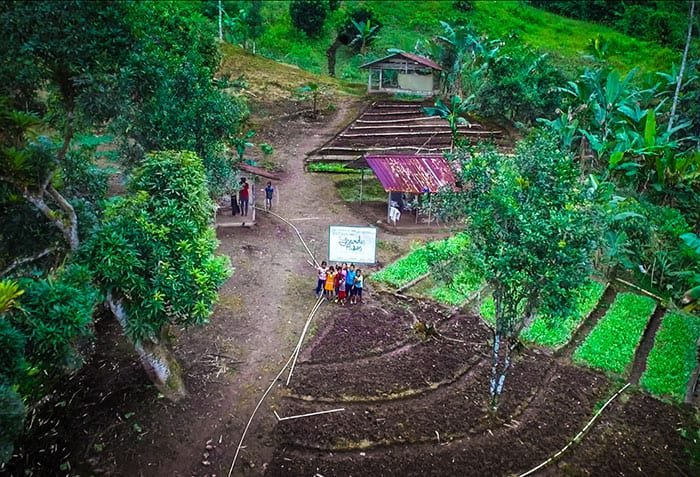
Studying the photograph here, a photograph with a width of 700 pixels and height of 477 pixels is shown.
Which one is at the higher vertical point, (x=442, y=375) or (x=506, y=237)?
(x=506, y=237)

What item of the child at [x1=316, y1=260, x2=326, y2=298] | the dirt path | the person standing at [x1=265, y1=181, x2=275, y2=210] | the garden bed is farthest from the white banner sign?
the person standing at [x1=265, y1=181, x2=275, y2=210]

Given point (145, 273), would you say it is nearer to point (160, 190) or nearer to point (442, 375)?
point (160, 190)

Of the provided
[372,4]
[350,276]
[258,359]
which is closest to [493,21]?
[372,4]

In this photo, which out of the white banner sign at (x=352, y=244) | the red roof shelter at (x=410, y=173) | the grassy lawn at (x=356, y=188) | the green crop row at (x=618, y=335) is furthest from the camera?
the grassy lawn at (x=356, y=188)

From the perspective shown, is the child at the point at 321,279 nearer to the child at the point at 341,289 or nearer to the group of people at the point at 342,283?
the group of people at the point at 342,283

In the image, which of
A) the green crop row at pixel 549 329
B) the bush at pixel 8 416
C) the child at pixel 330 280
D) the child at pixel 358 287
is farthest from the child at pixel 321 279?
the bush at pixel 8 416

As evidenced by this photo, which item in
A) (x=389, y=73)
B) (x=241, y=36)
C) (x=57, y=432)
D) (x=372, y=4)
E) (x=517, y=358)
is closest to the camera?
(x=57, y=432)

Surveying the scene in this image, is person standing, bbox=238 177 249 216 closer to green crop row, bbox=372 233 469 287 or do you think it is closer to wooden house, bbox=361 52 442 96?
green crop row, bbox=372 233 469 287
